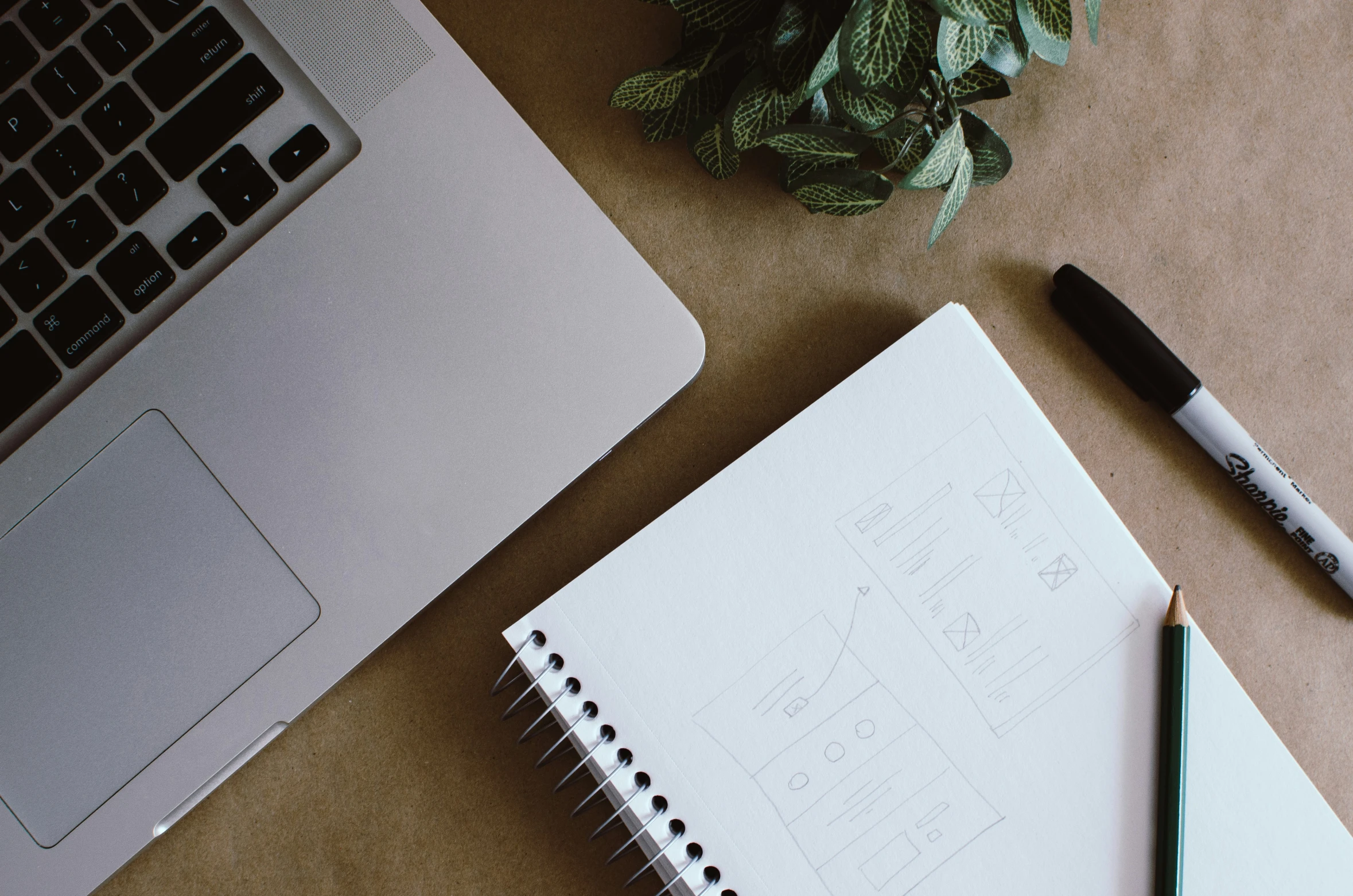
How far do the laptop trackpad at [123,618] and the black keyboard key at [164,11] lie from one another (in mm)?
212

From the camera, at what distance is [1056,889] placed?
47 centimetres

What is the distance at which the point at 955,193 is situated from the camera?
45cm

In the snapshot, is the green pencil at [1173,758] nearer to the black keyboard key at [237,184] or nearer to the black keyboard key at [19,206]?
the black keyboard key at [237,184]

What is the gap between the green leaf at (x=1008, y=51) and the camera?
0.44m

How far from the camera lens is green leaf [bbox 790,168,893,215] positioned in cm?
48

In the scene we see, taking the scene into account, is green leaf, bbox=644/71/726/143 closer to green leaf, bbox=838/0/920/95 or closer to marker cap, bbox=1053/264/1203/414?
green leaf, bbox=838/0/920/95

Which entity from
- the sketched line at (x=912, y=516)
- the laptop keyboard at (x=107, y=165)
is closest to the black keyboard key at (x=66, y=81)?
the laptop keyboard at (x=107, y=165)

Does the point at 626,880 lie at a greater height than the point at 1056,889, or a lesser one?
greater

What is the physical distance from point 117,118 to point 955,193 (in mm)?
448

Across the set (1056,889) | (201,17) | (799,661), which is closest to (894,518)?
(799,661)

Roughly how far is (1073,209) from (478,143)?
1.21 feet

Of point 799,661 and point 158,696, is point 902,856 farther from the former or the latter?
point 158,696

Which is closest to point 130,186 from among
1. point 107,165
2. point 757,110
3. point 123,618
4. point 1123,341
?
point 107,165

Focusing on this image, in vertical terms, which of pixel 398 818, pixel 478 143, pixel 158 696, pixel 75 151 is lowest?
pixel 398 818
